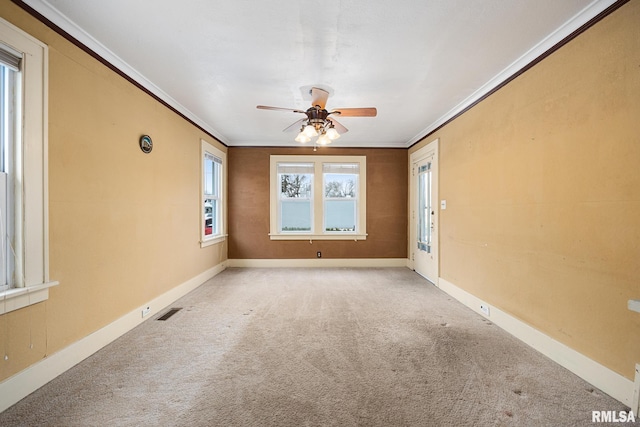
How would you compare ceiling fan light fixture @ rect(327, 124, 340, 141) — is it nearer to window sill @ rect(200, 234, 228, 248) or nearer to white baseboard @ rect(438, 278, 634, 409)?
white baseboard @ rect(438, 278, 634, 409)

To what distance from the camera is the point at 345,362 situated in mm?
2125

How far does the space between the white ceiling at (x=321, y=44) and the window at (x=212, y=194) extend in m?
1.34

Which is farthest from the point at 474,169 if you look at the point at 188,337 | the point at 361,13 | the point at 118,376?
the point at 118,376

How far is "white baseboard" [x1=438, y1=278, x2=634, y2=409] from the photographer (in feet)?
5.58

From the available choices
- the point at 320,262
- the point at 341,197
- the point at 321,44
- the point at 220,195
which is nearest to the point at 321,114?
the point at 321,44

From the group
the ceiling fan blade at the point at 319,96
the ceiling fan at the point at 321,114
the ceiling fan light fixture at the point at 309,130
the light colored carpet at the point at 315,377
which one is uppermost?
the ceiling fan blade at the point at 319,96

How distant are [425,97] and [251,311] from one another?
132 inches

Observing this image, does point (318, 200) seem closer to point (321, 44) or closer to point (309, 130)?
point (309, 130)

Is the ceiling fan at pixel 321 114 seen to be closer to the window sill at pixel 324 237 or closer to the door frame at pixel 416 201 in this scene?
the door frame at pixel 416 201

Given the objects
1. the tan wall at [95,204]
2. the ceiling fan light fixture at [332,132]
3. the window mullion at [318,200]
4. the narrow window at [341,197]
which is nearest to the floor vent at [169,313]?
the tan wall at [95,204]

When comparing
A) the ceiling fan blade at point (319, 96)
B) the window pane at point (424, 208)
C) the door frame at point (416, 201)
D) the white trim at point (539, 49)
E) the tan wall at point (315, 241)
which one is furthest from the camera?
the tan wall at point (315, 241)

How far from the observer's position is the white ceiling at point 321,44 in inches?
73.5

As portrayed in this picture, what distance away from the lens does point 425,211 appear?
15.9ft

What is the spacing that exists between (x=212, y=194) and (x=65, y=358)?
3348 millimetres
